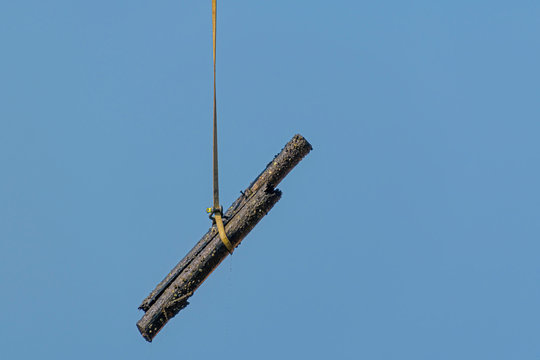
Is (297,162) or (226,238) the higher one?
(297,162)

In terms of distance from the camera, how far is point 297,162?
14930 millimetres

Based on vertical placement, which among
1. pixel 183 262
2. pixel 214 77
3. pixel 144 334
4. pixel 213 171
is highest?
pixel 214 77

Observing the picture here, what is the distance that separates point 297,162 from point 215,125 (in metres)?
1.78

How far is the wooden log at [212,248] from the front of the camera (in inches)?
567

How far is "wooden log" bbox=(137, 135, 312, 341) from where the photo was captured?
1440cm

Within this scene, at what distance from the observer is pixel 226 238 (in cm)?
1447

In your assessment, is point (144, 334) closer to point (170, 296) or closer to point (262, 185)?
point (170, 296)

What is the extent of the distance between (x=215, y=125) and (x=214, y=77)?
Answer: 0.89 metres

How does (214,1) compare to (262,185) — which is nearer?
(214,1)

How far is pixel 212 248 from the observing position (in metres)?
14.6

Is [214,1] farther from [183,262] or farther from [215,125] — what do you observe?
[183,262]

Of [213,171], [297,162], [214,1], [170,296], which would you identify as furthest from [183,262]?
[214,1]

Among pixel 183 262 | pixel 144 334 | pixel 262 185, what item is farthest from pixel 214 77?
pixel 144 334

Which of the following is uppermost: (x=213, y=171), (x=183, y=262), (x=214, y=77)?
(x=214, y=77)
